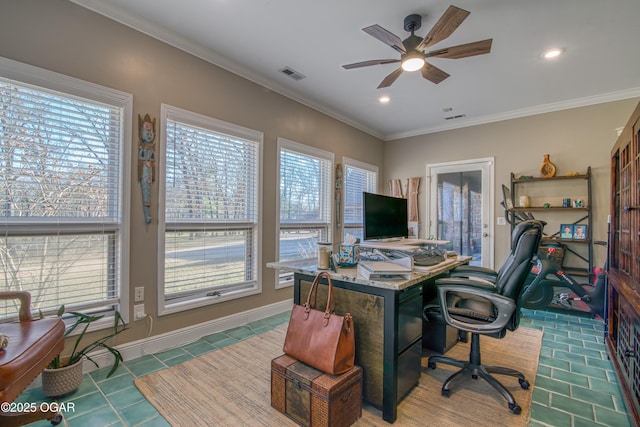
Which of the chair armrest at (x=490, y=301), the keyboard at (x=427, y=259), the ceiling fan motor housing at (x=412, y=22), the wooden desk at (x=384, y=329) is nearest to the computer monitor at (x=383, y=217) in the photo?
the keyboard at (x=427, y=259)

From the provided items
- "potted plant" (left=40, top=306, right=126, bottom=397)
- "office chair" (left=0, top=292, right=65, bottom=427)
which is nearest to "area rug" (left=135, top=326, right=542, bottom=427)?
"potted plant" (left=40, top=306, right=126, bottom=397)

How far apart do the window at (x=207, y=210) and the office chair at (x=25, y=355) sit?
0.93 m

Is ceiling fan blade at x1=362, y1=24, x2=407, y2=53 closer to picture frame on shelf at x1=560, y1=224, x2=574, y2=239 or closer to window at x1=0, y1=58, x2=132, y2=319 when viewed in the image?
window at x1=0, y1=58, x2=132, y2=319

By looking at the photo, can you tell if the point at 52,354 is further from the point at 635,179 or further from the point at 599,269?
the point at 599,269

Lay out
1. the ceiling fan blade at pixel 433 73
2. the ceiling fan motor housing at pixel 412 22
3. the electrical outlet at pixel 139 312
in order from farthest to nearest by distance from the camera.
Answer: the ceiling fan blade at pixel 433 73, the electrical outlet at pixel 139 312, the ceiling fan motor housing at pixel 412 22

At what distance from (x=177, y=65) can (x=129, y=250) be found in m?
1.65

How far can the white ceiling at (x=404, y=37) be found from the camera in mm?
2246

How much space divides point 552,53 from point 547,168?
1.72 metres

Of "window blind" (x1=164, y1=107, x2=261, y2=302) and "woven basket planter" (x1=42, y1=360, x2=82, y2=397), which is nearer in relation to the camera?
"woven basket planter" (x1=42, y1=360, x2=82, y2=397)

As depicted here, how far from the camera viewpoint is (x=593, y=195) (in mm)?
3748

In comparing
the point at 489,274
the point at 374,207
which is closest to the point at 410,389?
the point at 489,274

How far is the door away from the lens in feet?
15.0

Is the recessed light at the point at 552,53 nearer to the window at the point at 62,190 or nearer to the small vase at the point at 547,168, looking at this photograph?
the small vase at the point at 547,168

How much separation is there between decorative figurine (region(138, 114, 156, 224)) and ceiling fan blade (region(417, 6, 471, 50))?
7.32 ft
